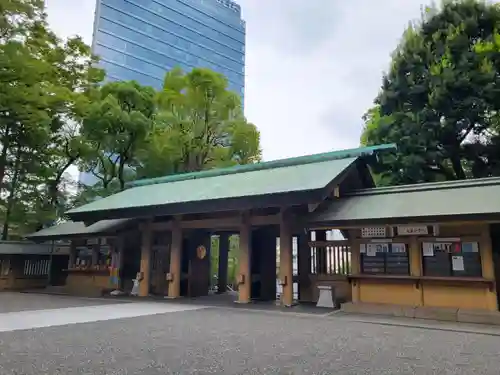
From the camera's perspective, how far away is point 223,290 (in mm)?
15539

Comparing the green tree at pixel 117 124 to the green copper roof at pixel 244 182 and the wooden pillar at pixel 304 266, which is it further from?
the wooden pillar at pixel 304 266

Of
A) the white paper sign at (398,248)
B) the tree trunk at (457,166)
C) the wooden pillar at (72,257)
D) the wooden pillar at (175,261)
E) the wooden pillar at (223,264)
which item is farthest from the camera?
the wooden pillar at (72,257)

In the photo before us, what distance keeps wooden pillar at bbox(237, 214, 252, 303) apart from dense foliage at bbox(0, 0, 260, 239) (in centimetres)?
1014

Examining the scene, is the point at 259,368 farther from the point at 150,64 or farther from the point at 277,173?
the point at 150,64

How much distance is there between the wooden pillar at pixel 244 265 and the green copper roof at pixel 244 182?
1.13 metres

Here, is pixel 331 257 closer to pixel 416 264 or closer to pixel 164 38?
pixel 416 264

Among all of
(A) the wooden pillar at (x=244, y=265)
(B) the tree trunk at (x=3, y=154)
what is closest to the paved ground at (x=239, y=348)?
(A) the wooden pillar at (x=244, y=265)

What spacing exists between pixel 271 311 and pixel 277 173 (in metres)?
4.45

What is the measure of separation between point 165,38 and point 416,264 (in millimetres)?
58614

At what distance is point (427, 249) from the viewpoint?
354 inches

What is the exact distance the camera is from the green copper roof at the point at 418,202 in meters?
8.23

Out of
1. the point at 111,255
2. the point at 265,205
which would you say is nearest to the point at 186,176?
the point at 111,255

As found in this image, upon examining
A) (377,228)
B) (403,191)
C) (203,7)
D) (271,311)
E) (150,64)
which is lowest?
(271,311)

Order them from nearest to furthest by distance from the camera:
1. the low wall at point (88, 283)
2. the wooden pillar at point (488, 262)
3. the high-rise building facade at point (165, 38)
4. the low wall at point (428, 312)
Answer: the low wall at point (428, 312), the wooden pillar at point (488, 262), the low wall at point (88, 283), the high-rise building facade at point (165, 38)
